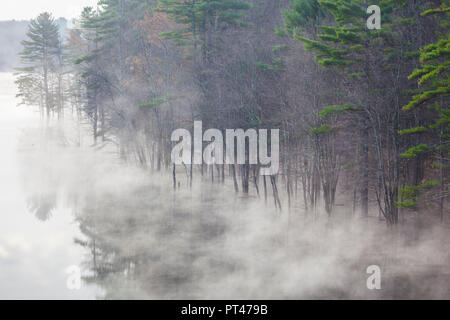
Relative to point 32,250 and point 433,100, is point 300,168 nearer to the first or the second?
point 433,100

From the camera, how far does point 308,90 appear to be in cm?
2242

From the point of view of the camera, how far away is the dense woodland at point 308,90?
18.5 m

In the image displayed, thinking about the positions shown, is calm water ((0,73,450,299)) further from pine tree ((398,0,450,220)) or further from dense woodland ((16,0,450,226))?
pine tree ((398,0,450,220))

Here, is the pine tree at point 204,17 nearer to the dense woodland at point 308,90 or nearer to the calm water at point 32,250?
the dense woodland at point 308,90

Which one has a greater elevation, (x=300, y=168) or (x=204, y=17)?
(x=204, y=17)

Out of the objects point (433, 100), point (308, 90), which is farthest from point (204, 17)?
point (433, 100)

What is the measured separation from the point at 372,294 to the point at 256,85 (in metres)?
15.2

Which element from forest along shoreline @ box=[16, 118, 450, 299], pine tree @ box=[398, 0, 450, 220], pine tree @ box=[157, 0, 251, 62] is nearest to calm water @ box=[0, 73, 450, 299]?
forest along shoreline @ box=[16, 118, 450, 299]

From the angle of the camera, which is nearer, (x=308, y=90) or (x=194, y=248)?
(x=194, y=248)

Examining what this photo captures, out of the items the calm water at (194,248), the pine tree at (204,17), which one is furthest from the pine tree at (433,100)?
the pine tree at (204,17)

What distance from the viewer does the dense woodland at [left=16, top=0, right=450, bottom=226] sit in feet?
60.8

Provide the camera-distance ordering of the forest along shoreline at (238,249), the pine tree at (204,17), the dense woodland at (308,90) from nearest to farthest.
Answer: the forest along shoreline at (238,249)
the dense woodland at (308,90)
the pine tree at (204,17)

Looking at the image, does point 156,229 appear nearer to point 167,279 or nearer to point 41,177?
point 167,279
